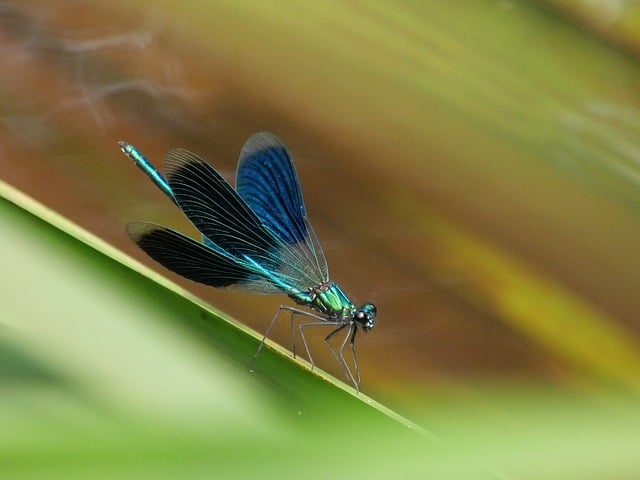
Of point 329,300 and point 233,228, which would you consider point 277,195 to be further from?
point 329,300

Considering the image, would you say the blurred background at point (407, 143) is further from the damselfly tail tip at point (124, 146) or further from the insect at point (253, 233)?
the damselfly tail tip at point (124, 146)

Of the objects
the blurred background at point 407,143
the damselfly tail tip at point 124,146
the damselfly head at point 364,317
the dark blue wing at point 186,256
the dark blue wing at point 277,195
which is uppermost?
the blurred background at point 407,143

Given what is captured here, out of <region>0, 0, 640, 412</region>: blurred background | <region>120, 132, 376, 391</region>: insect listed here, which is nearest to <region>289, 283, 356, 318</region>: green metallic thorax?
<region>120, 132, 376, 391</region>: insect

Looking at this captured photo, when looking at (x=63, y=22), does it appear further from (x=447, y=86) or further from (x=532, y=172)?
(x=532, y=172)

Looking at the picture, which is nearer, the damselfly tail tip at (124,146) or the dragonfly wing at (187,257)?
the dragonfly wing at (187,257)

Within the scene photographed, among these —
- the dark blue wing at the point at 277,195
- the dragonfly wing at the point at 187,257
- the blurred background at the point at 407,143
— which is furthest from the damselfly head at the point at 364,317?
the blurred background at the point at 407,143

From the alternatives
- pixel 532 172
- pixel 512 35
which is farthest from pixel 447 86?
pixel 532 172
